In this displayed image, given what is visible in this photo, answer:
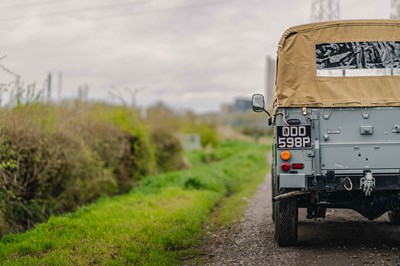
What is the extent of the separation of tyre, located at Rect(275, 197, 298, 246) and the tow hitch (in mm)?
1128

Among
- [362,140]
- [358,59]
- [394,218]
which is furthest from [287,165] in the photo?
[394,218]

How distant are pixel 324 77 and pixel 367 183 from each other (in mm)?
1777

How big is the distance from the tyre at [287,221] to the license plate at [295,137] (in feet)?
3.21

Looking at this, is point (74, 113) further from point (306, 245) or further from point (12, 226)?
point (306, 245)

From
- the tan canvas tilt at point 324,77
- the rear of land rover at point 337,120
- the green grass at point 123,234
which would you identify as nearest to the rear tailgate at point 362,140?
the rear of land rover at point 337,120

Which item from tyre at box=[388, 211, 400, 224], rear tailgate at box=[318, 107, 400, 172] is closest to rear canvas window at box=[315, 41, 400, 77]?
rear tailgate at box=[318, 107, 400, 172]

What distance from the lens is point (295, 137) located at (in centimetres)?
864

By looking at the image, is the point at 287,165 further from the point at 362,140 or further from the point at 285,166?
the point at 362,140

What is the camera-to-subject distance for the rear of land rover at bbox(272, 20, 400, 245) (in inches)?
336

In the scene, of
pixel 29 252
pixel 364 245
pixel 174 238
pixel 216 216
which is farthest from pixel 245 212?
pixel 29 252

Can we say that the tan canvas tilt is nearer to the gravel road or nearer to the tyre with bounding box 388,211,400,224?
the gravel road

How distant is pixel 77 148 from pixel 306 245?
26.2 feet

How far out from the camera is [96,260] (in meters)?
8.83

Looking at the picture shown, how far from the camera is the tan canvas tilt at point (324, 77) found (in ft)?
29.1
